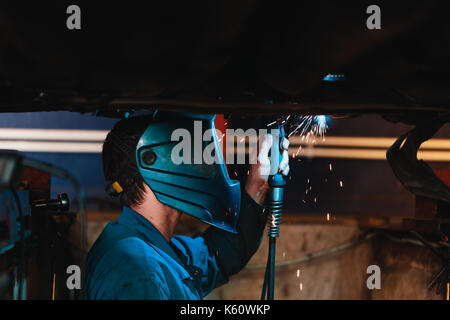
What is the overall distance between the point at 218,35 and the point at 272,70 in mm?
167

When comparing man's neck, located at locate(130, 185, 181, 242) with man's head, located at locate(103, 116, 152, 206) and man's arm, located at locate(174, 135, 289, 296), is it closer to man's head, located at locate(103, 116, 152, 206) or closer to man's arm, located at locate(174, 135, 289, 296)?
man's head, located at locate(103, 116, 152, 206)

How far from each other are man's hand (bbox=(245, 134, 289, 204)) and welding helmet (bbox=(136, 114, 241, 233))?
21 centimetres

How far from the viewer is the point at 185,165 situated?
1355 millimetres

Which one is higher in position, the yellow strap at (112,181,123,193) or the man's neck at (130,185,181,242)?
the yellow strap at (112,181,123,193)

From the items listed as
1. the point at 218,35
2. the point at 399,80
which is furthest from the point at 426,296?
the point at 218,35

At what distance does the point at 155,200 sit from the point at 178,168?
6.9 inches

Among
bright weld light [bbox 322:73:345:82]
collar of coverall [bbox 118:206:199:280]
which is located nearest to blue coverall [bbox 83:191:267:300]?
collar of coverall [bbox 118:206:199:280]

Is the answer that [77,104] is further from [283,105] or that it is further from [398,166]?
[398,166]

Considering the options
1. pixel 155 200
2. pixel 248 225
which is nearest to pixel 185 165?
pixel 155 200

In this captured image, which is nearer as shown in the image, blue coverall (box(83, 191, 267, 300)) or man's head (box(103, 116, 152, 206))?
blue coverall (box(83, 191, 267, 300))

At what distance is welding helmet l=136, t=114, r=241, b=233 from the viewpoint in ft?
4.43

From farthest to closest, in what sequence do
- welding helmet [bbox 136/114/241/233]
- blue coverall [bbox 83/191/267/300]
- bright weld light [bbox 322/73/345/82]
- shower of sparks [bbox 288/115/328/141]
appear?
shower of sparks [bbox 288/115/328/141], welding helmet [bbox 136/114/241/233], blue coverall [bbox 83/191/267/300], bright weld light [bbox 322/73/345/82]

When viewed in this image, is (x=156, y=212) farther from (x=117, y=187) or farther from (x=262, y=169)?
(x=262, y=169)

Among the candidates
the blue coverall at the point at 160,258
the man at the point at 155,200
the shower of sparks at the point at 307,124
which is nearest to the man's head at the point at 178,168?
the man at the point at 155,200
